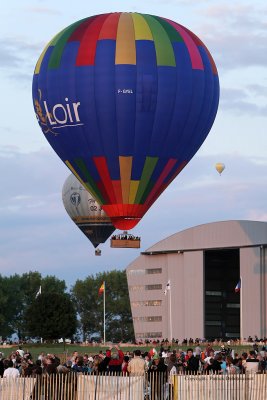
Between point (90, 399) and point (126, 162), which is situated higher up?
point (126, 162)

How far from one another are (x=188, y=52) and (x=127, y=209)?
25.8 ft

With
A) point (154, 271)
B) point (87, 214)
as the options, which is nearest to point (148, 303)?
point (154, 271)

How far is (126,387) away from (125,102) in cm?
2789

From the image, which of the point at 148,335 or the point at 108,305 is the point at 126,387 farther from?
the point at 108,305

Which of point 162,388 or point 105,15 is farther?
point 105,15

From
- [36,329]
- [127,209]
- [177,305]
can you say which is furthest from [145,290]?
[127,209]

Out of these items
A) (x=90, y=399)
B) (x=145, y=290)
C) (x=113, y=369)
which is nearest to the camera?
(x=90, y=399)

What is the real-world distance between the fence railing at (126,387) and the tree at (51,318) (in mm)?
77714

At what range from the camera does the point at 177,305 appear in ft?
355

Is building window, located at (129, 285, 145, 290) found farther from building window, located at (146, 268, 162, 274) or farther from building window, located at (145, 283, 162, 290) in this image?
building window, located at (146, 268, 162, 274)

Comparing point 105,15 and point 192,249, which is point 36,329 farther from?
point 105,15

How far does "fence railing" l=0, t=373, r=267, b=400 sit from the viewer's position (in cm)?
2441

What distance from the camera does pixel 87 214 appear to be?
3770 inches

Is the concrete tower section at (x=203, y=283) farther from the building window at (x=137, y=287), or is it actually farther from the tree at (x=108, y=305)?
the tree at (x=108, y=305)
